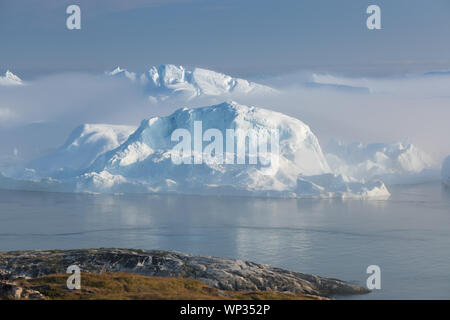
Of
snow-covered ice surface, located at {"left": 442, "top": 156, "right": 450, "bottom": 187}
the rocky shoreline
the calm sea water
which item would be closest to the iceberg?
the calm sea water

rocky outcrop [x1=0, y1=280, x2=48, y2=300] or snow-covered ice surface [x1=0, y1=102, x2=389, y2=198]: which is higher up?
snow-covered ice surface [x1=0, y1=102, x2=389, y2=198]

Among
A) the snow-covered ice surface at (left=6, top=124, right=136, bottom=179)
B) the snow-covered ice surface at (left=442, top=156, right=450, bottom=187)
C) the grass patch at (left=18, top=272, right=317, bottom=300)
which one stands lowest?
the grass patch at (left=18, top=272, right=317, bottom=300)

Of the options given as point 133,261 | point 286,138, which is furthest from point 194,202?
point 133,261

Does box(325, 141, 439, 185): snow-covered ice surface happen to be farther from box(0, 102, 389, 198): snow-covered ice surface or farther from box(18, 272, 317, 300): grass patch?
box(18, 272, 317, 300): grass patch

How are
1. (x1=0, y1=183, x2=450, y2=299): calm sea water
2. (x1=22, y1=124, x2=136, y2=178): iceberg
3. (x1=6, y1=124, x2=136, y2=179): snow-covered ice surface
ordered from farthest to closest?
1. (x1=22, y1=124, x2=136, y2=178): iceberg
2. (x1=6, y1=124, x2=136, y2=179): snow-covered ice surface
3. (x1=0, y1=183, x2=450, y2=299): calm sea water

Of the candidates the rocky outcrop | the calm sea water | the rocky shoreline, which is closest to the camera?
the rocky outcrop

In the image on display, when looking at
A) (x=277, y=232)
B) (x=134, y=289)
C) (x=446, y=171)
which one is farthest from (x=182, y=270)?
(x=446, y=171)

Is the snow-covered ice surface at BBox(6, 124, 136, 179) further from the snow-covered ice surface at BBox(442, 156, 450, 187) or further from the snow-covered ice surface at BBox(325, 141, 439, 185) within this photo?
the snow-covered ice surface at BBox(442, 156, 450, 187)

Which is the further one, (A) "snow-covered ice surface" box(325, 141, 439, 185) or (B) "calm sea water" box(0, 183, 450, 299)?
(A) "snow-covered ice surface" box(325, 141, 439, 185)
